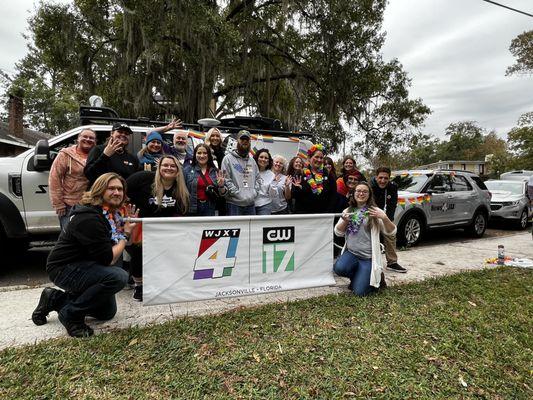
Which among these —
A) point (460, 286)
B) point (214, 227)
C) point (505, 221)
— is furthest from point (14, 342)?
point (505, 221)

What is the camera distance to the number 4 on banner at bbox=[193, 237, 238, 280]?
11.6ft

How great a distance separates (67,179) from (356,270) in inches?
149

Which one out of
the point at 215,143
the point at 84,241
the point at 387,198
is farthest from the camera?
the point at 387,198

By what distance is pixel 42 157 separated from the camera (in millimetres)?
4449

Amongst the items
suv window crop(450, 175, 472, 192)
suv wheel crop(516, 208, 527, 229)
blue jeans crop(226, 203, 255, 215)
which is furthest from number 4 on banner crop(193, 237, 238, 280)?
suv wheel crop(516, 208, 527, 229)

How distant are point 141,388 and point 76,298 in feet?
4.16

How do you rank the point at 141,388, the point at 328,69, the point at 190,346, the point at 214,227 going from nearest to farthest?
1. the point at 141,388
2. the point at 190,346
3. the point at 214,227
4. the point at 328,69

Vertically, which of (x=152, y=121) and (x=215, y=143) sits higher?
(x=152, y=121)

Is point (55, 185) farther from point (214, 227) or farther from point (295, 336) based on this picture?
point (295, 336)

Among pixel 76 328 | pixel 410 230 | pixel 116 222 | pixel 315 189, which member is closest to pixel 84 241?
pixel 116 222

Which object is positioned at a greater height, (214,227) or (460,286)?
(214,227)

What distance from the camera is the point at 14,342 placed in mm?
2834

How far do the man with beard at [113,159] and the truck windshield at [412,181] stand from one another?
243 inches

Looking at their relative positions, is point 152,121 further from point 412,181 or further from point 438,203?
point 438,203
